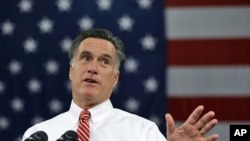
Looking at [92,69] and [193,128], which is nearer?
[193,128]

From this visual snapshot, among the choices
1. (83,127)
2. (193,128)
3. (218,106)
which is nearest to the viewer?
(193,128)

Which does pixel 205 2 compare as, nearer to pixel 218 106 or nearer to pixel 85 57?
pixel 218 106

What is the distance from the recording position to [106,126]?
5.12ft

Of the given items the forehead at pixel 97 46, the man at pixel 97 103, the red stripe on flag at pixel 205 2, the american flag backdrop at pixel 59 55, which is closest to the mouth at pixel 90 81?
the man at pixel 97 103

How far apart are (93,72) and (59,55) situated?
2.02ft

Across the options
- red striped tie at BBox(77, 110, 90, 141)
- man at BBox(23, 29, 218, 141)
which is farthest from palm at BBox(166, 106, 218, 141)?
red striped tie at BBox(77, 110, 90, 141)

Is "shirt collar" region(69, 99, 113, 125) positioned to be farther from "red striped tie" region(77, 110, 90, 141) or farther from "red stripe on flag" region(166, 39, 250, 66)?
"red stripe on flag" region(166, 39, 250, 66)

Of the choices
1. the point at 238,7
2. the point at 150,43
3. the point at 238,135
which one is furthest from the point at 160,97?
the point at 238,7

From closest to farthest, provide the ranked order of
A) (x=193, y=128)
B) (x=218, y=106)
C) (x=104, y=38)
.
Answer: (x=193, y=128)
(x=104, y=38)
(x=218, y=106)

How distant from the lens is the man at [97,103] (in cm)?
152

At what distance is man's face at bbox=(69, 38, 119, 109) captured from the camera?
5.00ft

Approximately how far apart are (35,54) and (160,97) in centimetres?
58

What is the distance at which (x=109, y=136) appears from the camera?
153 centimetres

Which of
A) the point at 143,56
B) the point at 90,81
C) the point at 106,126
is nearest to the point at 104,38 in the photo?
the point at 90,81
